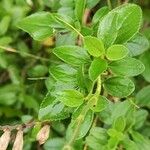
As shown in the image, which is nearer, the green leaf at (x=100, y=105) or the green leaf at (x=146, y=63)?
the green leaf at (x=100, y=105)

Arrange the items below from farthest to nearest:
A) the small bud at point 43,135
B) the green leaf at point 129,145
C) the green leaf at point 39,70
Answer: the green leaf at point 39,70, the green leaf at point 129,145, the small bud at point 43,135

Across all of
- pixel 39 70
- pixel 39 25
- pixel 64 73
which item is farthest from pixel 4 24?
pixel 64 73

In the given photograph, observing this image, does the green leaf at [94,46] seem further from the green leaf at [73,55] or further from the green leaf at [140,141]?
the green leaf at [140,141]

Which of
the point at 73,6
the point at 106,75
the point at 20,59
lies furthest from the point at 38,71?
the point at 106,75

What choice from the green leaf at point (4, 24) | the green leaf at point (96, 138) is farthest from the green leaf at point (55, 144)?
the green leaf at point (4, 24)

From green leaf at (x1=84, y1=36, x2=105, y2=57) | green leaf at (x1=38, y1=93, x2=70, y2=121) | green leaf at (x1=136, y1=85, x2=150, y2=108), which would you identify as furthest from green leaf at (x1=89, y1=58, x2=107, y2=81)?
green leaf at (x1=136, y1=85, x2=150, y2=108)

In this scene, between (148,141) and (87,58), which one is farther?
(148,141)

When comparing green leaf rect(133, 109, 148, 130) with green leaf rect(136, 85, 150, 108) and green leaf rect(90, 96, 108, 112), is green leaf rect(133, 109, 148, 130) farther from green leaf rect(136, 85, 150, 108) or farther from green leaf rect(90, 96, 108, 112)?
green leaf rect(90, 96, 108, 112)

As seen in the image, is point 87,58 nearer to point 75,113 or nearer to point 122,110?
point 75,113
